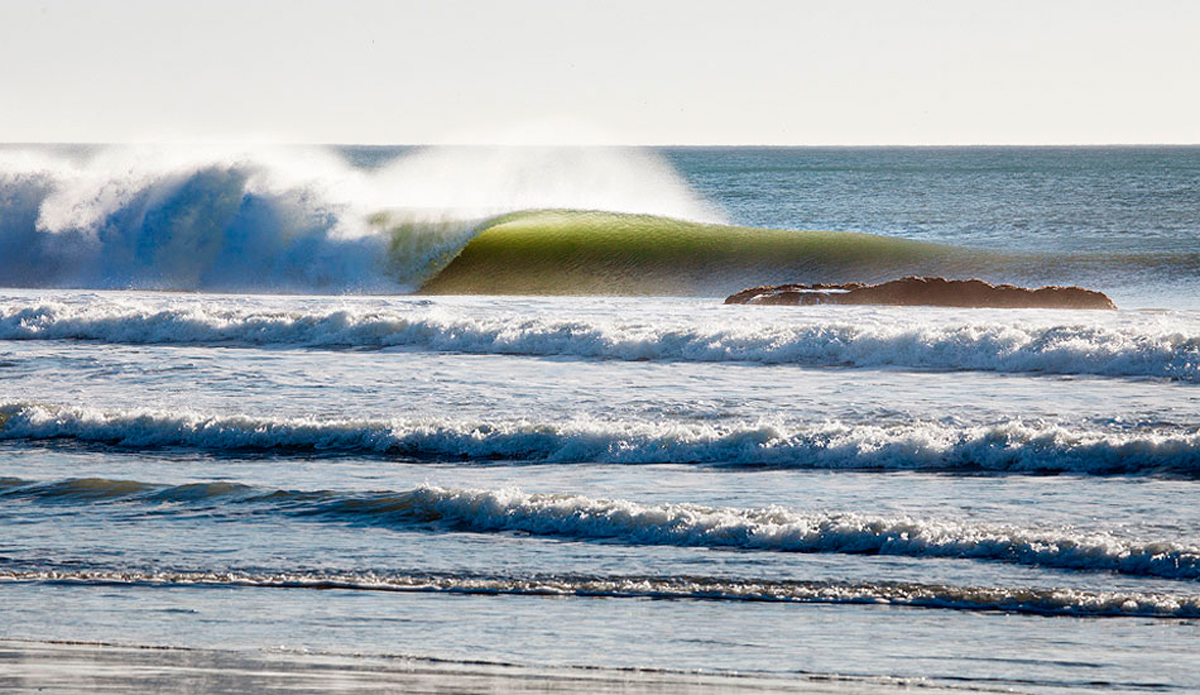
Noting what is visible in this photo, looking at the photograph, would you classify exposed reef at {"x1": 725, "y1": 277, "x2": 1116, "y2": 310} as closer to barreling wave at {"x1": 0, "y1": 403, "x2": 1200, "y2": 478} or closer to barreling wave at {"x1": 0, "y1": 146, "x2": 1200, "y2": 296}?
barreling wave at {"x1": 0, "y1": 146, "x2": 1200, "y2": 296}

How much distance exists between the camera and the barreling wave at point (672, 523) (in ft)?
21.4

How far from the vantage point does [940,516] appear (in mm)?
7375

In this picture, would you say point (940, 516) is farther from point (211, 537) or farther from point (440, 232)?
point (440, 232)

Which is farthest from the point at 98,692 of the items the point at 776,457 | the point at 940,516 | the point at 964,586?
the point at 776,457

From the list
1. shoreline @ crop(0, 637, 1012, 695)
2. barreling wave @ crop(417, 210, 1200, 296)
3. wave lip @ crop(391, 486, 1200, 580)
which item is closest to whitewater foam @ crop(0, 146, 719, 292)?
barreling wave @ crop(417, 210, 1200, 296)

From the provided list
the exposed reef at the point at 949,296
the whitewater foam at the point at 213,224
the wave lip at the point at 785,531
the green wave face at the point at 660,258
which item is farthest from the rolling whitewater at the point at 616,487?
the green wave face at the point at 660,258

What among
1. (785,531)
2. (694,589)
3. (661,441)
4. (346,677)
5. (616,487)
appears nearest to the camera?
(346,677)

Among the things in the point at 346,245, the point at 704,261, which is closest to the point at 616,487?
the point at 346,245

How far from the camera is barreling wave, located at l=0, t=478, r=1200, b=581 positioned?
652cm

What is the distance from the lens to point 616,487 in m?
8.29

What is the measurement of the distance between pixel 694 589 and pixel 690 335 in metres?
7.94

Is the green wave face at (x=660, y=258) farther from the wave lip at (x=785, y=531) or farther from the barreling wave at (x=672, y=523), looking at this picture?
the wave lip at (x=785, y=531)

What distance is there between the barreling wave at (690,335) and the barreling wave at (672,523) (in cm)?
592

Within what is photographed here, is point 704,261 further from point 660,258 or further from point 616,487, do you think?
point 616,487
